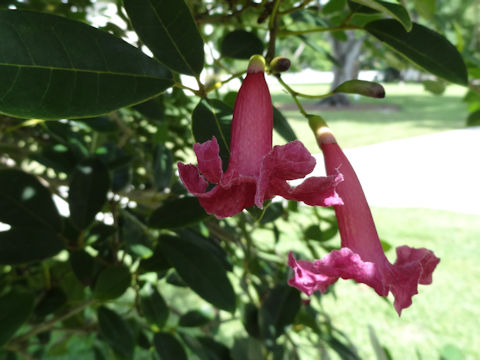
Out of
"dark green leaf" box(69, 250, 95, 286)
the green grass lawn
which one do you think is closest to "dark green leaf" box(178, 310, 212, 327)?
"dark green leaf" box(69, 250, 95, 286)

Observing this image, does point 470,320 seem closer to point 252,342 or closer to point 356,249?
point 252,342

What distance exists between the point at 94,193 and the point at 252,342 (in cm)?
62

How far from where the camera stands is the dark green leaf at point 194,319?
4.78 ft

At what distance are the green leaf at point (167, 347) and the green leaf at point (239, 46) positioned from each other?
2.30 ft

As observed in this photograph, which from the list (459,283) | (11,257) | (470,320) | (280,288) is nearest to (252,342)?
(280,288)

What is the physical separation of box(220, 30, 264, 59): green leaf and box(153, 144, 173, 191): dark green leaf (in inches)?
13.6

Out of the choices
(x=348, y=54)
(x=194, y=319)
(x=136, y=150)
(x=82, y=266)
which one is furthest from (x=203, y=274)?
(x=348, y=54)

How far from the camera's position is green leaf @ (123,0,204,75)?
0.59 metres

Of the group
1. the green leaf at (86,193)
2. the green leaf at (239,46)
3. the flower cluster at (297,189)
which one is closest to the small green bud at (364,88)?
the flower cluster at (297,189)

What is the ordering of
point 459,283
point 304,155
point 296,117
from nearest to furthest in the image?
point 304,155 → point 459,283 → point 296,117

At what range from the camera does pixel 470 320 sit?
350 centimetres

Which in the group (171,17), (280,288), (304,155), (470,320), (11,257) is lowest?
(470,320)

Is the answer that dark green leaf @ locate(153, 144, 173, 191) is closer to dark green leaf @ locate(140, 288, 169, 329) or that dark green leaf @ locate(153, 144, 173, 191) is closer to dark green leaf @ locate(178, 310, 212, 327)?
dark green leaf @ locate(140, 288, 169, 329)

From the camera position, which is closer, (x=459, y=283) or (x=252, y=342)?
(x=252, y=342)
